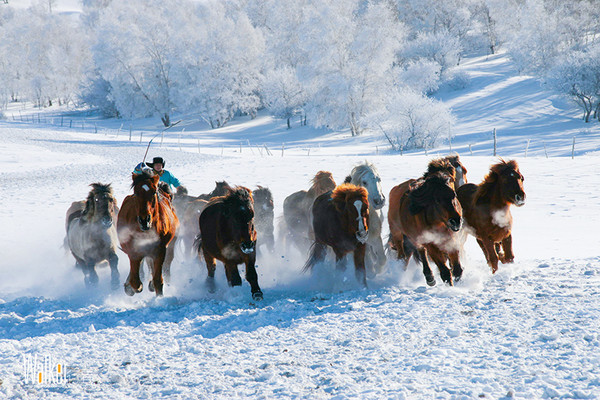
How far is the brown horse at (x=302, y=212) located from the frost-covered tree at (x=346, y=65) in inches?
1349

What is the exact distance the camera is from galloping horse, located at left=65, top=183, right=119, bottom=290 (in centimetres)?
762

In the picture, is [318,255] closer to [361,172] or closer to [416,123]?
[361,172]

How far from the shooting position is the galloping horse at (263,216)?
9195 millimetres

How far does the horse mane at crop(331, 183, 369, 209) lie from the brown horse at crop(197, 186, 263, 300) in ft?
3.98

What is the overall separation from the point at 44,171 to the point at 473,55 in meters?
55.1

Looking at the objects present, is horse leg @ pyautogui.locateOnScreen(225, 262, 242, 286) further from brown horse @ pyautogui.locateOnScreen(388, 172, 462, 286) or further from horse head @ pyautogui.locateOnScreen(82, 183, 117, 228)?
brown horse @ pyautogui.locateOnScreen(388, 172, 462, 286)

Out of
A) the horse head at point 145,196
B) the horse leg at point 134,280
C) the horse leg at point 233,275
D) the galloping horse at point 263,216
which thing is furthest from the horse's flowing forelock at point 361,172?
the horse leg at point 134,280

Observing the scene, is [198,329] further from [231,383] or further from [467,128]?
[467,128]

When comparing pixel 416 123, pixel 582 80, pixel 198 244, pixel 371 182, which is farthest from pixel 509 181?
pixel 582 80

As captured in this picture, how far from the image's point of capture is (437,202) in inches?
263

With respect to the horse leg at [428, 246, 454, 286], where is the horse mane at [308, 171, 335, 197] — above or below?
above

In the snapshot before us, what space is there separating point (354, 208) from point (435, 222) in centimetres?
108

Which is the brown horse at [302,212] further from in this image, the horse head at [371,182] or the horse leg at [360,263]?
the horse leg at [360,263]

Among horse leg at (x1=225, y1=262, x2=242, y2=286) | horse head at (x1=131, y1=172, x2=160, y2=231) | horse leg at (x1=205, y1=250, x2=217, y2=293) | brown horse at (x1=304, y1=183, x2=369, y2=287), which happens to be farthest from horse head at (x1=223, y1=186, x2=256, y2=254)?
brown horse at (x1=304, y1=183, x2=369, y2=287)
